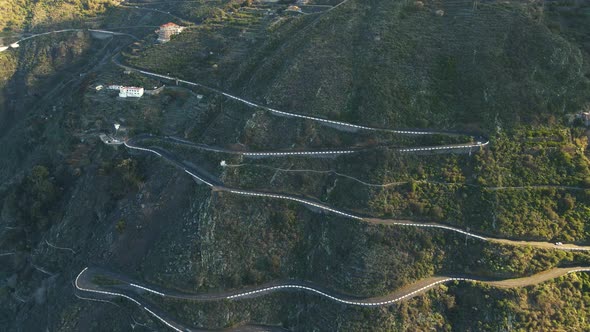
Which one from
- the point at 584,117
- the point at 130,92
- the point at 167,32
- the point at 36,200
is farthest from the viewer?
the point at 167,32

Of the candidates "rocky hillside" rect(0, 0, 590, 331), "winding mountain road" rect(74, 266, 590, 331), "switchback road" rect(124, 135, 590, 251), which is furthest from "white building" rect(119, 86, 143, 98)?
"winding mountain road" rect(74, 266, 590, 331)

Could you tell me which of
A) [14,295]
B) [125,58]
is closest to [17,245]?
[14,295]

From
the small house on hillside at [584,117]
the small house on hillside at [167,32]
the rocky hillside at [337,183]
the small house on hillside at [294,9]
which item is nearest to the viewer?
the rocky hillside at [337,183]

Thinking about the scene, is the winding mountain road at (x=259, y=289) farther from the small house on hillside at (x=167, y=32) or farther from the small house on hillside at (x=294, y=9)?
the small house on hillside at (x=294, y=9)

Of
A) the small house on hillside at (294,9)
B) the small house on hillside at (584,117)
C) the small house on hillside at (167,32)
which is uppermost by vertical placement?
the small house on hillside at (294,9)

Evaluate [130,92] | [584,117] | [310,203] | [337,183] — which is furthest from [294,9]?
[584,117]

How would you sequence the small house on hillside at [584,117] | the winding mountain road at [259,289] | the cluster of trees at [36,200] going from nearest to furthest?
1. the winding mountain road at [259,289]
2. the small house on hillside at [584,117]
3. the cluster of trees at [36,200]

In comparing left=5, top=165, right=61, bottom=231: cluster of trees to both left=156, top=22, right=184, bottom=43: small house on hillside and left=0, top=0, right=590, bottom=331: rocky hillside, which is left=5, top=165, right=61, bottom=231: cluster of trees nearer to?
left=0, top=0, right=590, bottom=331: rocky hillside

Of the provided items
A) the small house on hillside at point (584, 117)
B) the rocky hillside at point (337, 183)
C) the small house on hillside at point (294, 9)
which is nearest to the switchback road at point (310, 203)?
the rocky hillside at point (337, 183)

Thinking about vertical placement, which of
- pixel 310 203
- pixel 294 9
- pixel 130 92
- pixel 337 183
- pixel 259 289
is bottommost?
pixel 259 289

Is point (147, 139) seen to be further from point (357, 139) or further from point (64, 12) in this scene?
point (64, 12)

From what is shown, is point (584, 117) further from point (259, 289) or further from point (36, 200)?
point (36, 200)
